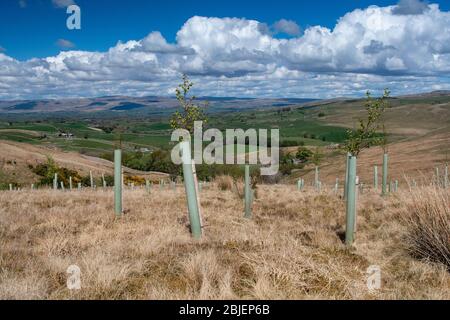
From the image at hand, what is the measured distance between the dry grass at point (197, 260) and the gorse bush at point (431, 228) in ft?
0.61

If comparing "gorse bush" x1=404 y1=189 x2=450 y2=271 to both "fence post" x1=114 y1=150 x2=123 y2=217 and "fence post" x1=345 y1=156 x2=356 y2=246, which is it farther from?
"fence post" x1=114 y1=150 x2=123 y2=217

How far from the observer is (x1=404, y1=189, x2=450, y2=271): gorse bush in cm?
663

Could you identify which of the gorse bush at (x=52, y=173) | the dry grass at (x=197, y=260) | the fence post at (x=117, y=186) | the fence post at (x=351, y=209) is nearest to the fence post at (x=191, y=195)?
the dry grass at (x=197, y=260)

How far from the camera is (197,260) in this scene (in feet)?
18.6

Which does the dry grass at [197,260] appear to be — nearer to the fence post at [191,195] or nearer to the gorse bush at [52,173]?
the fence post at [191,195]

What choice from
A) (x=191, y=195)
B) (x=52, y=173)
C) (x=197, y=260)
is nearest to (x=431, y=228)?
(x=197, y=260)

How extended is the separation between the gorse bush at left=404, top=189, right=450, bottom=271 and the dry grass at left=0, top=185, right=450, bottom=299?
0.19m

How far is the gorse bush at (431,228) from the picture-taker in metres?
6.63

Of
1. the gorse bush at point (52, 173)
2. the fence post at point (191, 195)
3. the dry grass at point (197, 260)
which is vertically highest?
the fence post at point (191, 195)

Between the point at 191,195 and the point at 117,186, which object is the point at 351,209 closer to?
the point at 191,195

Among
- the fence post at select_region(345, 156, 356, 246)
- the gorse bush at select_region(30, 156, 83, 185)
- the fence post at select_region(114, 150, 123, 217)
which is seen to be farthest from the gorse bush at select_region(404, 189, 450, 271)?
the gorse bush at select_region(30, 156, 83, 185)

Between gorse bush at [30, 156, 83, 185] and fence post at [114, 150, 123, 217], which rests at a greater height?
fence post at [114, 150, 123, 217]

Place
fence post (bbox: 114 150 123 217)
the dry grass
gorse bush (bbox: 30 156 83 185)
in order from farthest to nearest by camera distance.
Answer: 1. gorse bush (bbox: 30 156 83 185)
2. fence post (bbox: 114 150 123 217)
3. the dry grass
